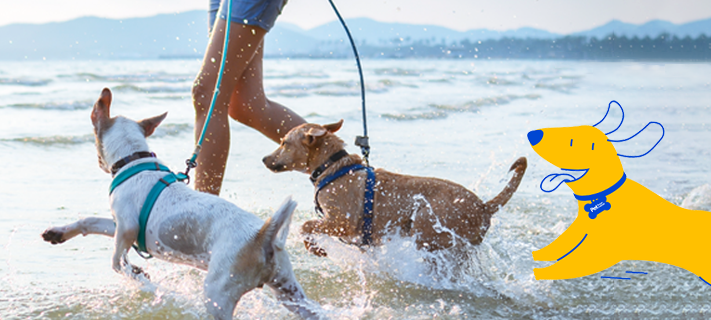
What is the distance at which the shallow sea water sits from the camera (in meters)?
2.79

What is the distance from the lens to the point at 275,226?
86.8 inches

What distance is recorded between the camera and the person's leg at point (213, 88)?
132 inches

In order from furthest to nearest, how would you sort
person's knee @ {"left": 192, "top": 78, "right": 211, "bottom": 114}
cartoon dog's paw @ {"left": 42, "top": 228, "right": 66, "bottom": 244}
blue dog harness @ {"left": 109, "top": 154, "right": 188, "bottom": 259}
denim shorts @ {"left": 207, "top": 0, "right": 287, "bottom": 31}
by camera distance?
person's knee @ {"left": 192, "top": 78, "right": 211, "bottom": 114} < denim shorts @ {"left": 207, "top": 0, "right": 287, "bottom": 31} < cartoon dog's paw @ {"left": 42, "top": 228, "right": 66, "bottom": 244} < blue dog harness @ {"left": 109, "top": 154, "right": 188, "bottom": 259}

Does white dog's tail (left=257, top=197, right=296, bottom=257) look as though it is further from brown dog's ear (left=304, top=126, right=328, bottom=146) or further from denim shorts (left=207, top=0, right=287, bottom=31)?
denim shorts (left=207, top=0, right=287, bottom=31)

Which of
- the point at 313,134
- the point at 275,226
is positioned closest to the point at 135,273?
the point at 275,226

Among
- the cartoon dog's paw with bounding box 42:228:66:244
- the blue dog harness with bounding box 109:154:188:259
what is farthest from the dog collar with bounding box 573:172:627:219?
the cartoon dog's paw with bounding box 42:228:66:244

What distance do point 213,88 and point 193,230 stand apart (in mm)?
1337

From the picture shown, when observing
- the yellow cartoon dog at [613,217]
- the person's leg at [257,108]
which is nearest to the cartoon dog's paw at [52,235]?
the person's leg at [257,108]

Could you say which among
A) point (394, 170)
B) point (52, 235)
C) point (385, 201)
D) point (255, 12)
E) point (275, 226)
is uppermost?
point (255, 12)

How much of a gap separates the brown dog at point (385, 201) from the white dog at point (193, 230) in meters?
0.80

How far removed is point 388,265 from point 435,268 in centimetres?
27

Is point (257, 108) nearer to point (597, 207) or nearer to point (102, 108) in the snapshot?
point (102, 108)

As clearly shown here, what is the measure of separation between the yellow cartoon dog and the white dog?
1.26m

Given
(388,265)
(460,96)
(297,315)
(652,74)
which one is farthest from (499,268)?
(652,74)
